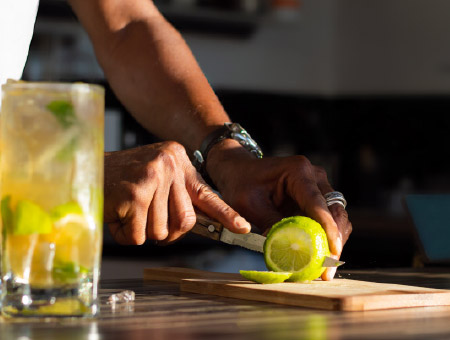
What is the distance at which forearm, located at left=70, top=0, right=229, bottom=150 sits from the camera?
1.70m

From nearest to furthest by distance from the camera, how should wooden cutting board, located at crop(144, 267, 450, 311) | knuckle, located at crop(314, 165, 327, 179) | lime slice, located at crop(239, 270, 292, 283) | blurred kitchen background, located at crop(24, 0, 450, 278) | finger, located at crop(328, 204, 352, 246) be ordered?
wooden cutting board, located at crop(144, 267, 450, 311) < lime slice, located at crop(239, 270, 292, 283) < finger, located at crop(328, 204, 352, 246) < knuckle, located at crop(314, 165, 327, 179) < blurred kitchen background, located at crop(24, 0, 450, 278)

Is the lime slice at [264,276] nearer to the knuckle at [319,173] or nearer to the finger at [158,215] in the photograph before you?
the finger at [158,215]

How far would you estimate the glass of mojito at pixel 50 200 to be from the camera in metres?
0.79

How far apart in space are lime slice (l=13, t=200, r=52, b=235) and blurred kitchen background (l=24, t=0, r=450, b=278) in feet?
11.6

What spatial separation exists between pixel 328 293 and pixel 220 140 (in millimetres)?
640

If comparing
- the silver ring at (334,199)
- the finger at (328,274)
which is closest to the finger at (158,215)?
the finger at (328,274)

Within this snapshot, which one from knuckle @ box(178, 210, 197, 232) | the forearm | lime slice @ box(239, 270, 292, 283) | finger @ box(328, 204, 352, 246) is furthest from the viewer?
the forearm

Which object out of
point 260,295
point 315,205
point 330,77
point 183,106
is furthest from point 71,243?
point 330,77

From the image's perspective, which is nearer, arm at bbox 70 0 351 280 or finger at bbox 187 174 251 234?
finger at bbox 187 174 251 234

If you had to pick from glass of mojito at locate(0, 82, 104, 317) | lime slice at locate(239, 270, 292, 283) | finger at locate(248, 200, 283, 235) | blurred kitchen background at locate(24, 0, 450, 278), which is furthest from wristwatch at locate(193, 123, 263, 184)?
blurred kitchen background at locate(24, 0, 450, 278)

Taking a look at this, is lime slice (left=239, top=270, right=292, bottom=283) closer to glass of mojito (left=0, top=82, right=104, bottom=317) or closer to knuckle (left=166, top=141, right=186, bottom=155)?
knuckle (left=166, top=141, right=186, bottom=155)

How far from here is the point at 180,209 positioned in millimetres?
1216

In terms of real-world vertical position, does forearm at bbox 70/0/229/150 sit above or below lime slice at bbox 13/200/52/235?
above

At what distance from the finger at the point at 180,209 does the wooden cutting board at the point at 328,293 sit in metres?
0.09
